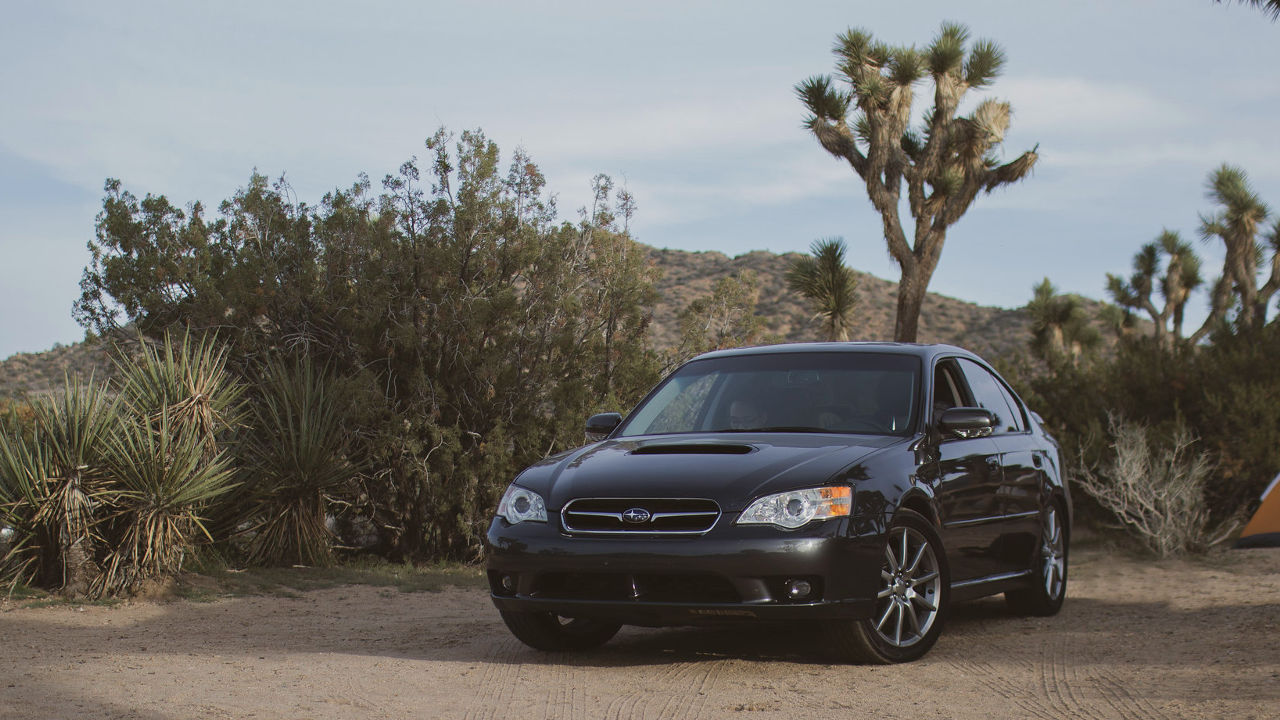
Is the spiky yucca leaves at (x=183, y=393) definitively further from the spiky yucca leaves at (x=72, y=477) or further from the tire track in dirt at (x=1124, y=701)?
the tire track in dirt at (x=1124, y=701)

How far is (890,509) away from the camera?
250 inches

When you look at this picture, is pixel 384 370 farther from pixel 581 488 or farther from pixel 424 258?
pixel 581 488

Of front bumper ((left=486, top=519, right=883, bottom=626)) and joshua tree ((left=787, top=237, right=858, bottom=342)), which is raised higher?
joshua tree ((left=787, top=237, right=858, bottom=342))

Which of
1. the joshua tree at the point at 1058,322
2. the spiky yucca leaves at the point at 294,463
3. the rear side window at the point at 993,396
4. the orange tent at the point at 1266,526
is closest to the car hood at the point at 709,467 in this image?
the rear side window at the point at 993,396

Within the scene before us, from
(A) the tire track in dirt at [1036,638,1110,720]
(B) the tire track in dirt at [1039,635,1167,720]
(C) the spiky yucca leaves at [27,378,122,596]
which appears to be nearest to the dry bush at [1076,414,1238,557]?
(A) the tire track in dirt at [1036,638,1110,720]

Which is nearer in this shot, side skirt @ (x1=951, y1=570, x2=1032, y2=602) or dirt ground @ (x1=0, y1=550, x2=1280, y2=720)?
dirt ground @ (x1=0, y1=550, x2=1280, y2=720)

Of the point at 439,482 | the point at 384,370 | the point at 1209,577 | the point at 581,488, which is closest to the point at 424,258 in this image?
the point at 384,370

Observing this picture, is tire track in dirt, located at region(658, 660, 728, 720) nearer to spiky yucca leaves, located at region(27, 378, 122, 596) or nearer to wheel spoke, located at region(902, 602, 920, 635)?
wheel spoke, located at region(902, 602, 920, 635)

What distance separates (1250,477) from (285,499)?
11213 mm

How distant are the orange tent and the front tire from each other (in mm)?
2178

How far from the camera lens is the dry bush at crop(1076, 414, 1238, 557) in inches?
547

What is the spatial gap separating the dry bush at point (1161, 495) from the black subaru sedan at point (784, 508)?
6285mm

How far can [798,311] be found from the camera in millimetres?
52281

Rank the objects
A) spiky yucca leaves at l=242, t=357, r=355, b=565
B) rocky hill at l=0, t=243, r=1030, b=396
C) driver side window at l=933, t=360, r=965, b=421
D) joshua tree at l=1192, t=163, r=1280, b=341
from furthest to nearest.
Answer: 1. rocky hill at l=0, t=243, r=1030, b=396
2. joshua tree at l=1192, t=163, r=1280, b=341
3. spiky yucca leaves at l=242, t=357, r=355, b=565
4. driver side window at l=933, t=360, r=965, b=421
